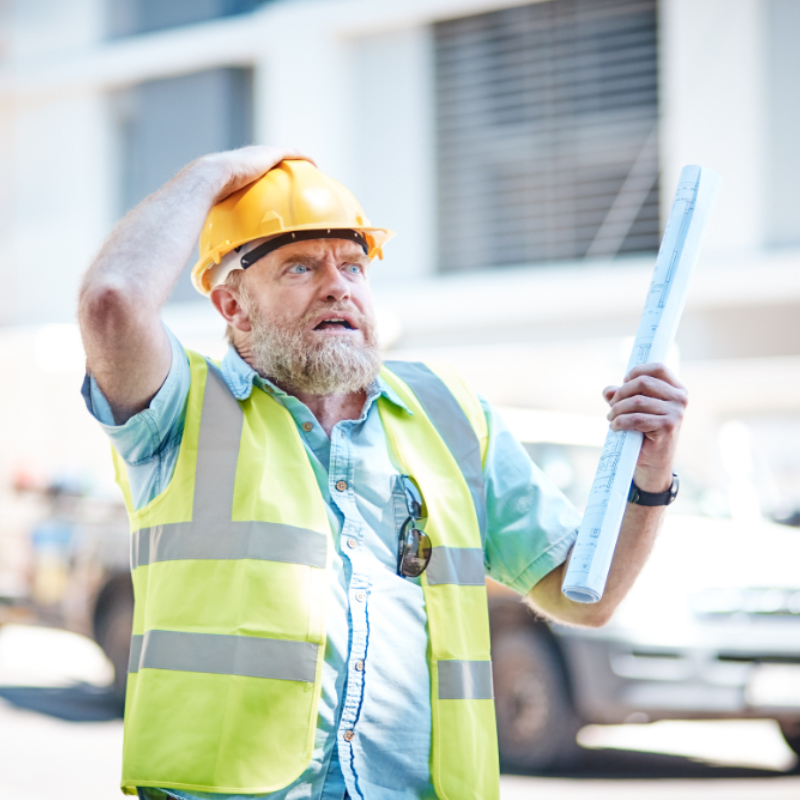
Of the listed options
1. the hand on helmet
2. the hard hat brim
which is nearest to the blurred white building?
the hard hat brim

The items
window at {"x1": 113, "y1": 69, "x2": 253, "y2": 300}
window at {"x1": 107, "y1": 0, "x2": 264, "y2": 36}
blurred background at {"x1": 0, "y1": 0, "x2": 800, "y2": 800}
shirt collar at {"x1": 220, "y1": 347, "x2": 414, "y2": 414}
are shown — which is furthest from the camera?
window at {"x1": 113, "y1": 69, "x2": 253, "y2": 300}

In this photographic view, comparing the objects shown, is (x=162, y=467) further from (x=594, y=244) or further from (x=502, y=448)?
(x=594, y=244)

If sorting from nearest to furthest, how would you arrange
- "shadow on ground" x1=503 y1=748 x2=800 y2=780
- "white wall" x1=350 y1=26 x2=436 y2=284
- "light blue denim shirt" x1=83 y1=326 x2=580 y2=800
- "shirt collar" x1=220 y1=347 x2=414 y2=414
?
"light blue denim shirt" x1=83 y1=326 x2=580 y2=800 < "shirt collar" x1=220 y1=347 x2=414 y2=414 < "shadow on ground" x1=503 y1=748 x2=800 y2=780 < "white wall" x1=350 y1=26 x2=436 y2=284

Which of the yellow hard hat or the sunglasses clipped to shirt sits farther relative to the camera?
the yellow hard hat

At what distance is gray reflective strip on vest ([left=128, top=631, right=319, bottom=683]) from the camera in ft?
6.31

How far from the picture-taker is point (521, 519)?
2.29 m

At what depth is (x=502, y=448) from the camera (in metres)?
2.36

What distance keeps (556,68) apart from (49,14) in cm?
789

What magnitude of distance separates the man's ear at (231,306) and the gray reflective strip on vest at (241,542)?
551mm

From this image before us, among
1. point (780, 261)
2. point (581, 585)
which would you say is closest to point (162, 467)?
point (581, 585)

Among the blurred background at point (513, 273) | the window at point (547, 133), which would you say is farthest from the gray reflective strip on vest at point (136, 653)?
the window at point (547, 133)

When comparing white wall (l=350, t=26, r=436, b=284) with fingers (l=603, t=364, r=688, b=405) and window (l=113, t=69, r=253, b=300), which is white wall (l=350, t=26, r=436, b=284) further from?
fingers (l=603, t=364, r=688, b=405)

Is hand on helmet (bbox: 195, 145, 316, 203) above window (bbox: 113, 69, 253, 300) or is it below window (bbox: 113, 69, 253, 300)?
below

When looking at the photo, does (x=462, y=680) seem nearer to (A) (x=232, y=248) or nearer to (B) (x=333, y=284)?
(B) (x=333, y=284)
